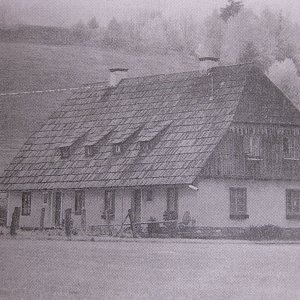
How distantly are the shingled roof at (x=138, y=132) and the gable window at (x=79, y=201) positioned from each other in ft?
0.81

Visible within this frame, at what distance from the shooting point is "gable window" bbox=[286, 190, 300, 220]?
1627cm

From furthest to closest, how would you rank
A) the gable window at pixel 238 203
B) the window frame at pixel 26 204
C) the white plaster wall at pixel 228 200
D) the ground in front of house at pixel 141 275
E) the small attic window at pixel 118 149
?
1. the window frame at pixel 26 204
2. the small attic window at pixel 118 149
3. the gable window at pixel 238 203
4. the white plaster wall at pixel 228 200
5. the ground in front of house at pixel 141 275

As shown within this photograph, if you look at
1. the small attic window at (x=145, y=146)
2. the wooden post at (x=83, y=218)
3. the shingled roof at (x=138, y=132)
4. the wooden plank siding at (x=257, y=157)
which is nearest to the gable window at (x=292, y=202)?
the wooden plank siding at (x=257, y=157)

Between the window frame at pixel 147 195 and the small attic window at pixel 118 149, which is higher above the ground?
the small attic window at pixel 118 149

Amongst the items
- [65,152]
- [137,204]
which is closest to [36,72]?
[137,204]

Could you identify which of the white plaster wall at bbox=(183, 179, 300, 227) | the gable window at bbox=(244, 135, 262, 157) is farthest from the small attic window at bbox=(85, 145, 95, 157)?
the gable window at bbox=(244, 135, 262, 157)

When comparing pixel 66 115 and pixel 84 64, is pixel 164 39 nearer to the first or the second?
pixel 84 64

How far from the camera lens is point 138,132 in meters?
16.8

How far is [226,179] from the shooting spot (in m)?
16.0

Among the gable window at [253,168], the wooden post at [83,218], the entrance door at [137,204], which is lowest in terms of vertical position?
the wooden post at [83,218]

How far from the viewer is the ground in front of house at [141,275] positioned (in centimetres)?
718

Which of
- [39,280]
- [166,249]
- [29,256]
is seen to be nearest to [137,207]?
[166,249]

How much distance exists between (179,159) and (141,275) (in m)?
7.82

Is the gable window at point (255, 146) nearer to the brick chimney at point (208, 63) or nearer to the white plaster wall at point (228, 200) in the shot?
the white plaster wall at point (228, 200)
